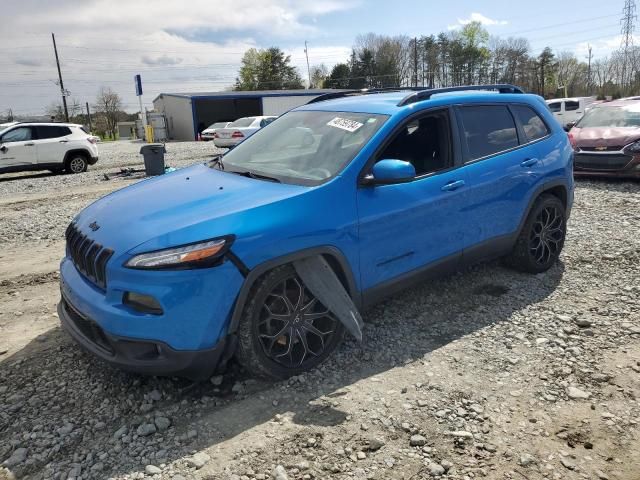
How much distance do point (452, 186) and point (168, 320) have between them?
2356 mm

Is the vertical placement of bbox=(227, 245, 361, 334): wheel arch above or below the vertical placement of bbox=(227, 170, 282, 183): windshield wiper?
below

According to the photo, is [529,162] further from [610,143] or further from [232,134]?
[232,134]

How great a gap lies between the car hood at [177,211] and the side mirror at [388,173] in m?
0.50

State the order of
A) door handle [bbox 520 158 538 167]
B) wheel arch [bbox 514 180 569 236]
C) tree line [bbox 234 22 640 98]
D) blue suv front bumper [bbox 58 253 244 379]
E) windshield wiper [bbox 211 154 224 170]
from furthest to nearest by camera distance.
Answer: tree line [bbox 234 22 640 98] → wheel arch [bbox 514 180 569 236] → door handle [bbox 520 158 538 167] → windshield wiper [bbox 211 154 224 170] → blue suv front bumper [bbox 58 253 244 379]

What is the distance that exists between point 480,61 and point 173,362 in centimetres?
8204

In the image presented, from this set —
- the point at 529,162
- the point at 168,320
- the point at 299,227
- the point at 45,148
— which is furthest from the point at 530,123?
the point at 45,148

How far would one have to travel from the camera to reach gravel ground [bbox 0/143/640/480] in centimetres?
260

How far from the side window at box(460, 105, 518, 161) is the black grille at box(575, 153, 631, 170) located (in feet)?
20.4

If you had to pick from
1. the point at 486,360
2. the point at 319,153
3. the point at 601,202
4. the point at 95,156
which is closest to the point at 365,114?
the point at 319,153

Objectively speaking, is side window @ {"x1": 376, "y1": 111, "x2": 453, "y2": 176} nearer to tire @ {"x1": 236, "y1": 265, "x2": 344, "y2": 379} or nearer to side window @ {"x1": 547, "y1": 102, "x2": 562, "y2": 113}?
tire @ {"x1": 236, "y1": 265, "x2": 344, "y2": 379}

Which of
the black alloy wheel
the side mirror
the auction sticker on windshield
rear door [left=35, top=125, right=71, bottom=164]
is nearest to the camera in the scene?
the side mirror

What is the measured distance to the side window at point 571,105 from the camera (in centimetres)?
2483

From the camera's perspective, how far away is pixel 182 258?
275 centimetres

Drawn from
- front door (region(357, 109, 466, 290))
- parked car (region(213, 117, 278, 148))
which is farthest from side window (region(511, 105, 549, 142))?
parked car (region(213, 117, 278, 148))
